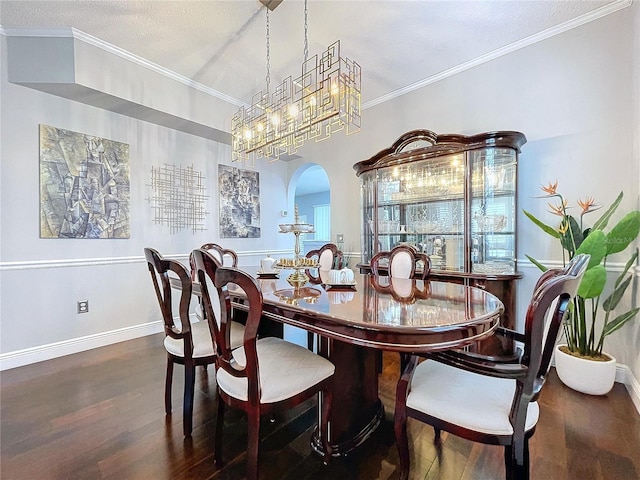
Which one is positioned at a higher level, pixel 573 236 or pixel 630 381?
pixel 573 236

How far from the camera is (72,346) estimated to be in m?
2.80

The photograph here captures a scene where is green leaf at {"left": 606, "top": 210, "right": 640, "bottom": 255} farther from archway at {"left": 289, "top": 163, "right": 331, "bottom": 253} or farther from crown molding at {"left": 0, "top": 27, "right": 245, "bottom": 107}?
archway at {"left": 289, "top": 163, "right": 331, "bottom": 253}

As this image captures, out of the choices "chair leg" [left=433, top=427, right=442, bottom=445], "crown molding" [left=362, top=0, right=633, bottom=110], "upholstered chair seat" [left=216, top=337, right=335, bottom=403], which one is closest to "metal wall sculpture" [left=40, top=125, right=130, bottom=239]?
"upholstered chair seat" [left=216, top=337, right=335, bottom=403]

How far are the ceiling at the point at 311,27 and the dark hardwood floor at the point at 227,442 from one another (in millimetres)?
2891

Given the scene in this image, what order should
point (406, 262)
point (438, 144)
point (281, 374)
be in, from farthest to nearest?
point (438, 144) < point (406, 262) < point (281, 374)

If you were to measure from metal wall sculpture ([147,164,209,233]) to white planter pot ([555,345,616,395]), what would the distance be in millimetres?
3964

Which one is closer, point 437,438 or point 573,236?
point 437,438

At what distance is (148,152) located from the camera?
11.1 ft

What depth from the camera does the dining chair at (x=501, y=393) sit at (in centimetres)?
99

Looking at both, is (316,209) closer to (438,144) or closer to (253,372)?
(438,144)

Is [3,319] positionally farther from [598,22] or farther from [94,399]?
[598,22]

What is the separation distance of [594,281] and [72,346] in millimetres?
4378

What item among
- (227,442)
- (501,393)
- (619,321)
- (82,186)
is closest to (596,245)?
(619,321)

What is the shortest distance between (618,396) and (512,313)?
79cm
